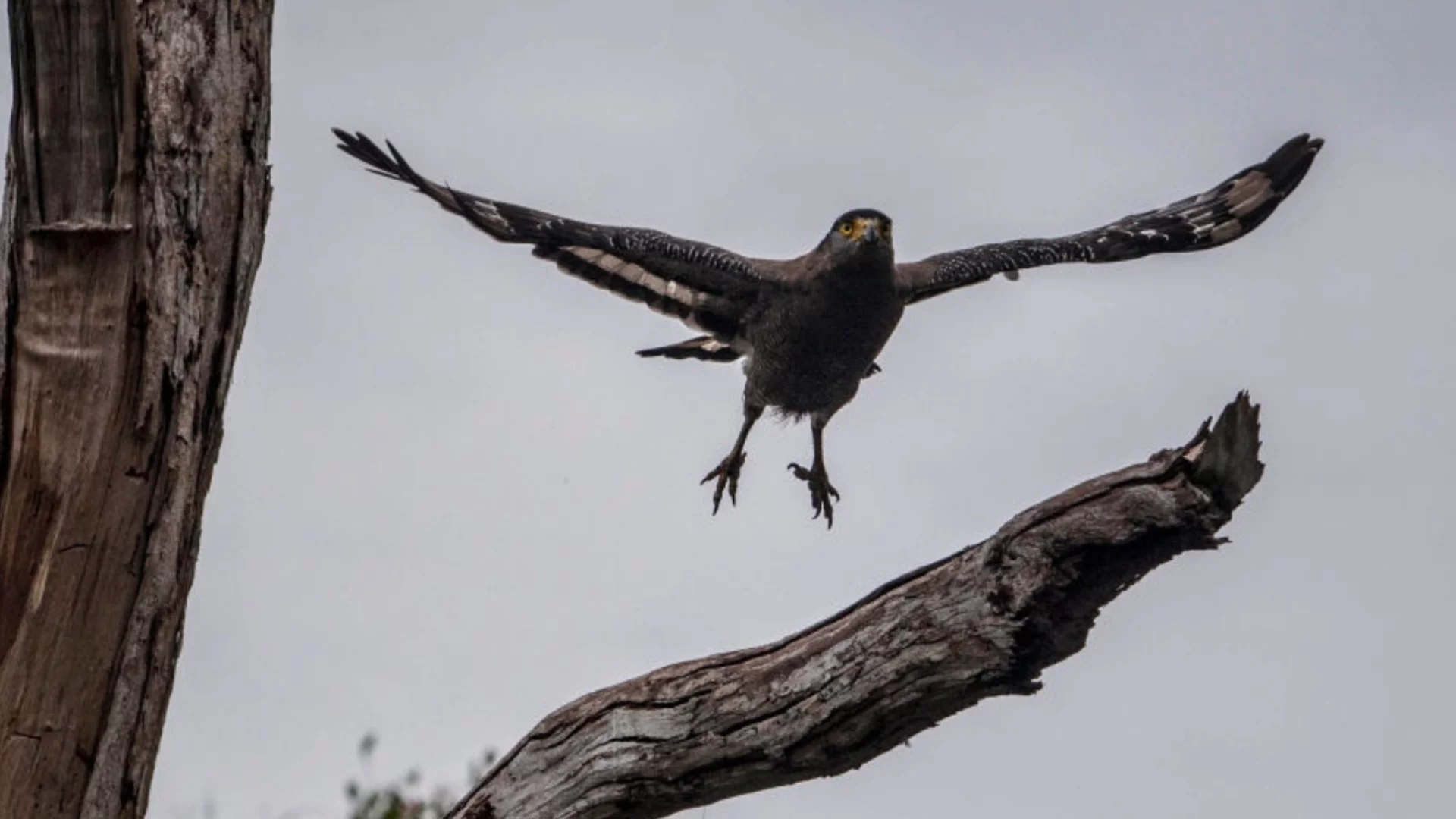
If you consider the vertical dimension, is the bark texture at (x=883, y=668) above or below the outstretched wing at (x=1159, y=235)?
below

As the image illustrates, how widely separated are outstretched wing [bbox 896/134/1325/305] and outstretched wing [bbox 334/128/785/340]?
34.1 inches

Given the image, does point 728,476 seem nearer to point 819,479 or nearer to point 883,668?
point 819,479

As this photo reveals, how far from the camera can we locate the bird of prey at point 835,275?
991 centimetres

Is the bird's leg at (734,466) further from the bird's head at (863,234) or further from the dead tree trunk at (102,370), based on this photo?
the dead tree trunk at (102,370)

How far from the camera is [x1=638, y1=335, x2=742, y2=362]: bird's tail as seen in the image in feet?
35.2

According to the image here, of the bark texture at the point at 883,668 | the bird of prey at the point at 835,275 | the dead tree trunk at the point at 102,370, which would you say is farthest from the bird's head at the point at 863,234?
the dead tree trunk at the point at 102,370

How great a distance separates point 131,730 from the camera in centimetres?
446

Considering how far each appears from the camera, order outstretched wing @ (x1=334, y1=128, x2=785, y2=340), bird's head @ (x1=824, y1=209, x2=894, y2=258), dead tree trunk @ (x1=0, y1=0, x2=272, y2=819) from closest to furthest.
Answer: dead tree trunk @ (x1=0, y1=0, x2=272, y2=819)
outstretched wing @ (x1=334, y1=128, x2=785, y2=340)
bird's head @ (x1=824, y1=209, x2=894, y2=258)

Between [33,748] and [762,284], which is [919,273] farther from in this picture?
[33,748]

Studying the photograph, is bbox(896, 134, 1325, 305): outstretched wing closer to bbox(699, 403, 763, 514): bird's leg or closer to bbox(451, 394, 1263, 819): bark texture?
bbox(699, 403, 763, 514): bird's leg

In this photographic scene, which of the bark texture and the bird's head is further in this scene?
the bird's head

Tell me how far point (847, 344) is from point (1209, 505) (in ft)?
18.8

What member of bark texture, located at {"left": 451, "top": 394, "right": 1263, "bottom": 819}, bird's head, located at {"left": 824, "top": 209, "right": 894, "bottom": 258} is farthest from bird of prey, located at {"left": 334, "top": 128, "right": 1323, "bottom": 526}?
bark texture, located at {"left": 451, "top": 394, "right": 1263, "bottom": 819}

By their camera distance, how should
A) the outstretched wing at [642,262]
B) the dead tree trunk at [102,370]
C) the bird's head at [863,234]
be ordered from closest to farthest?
1. the dead tree trunk at [102,370]
2. the outstretched wing at [642,262]
3. the bird's head at [863,234]
